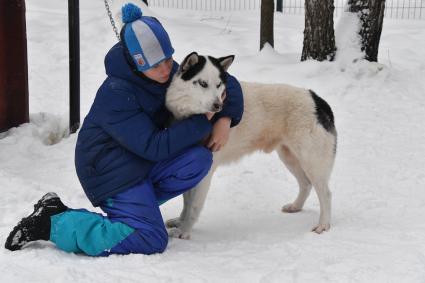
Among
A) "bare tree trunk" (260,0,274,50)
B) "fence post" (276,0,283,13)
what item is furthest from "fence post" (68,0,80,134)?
"fence post" (276,0,283,13)

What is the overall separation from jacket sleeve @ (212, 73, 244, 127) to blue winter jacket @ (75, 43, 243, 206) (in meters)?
0.25

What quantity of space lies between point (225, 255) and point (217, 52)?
4528 mm

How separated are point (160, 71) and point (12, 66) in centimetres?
264

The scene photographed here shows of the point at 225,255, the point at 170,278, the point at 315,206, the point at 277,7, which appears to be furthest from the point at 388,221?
the point at 277,7

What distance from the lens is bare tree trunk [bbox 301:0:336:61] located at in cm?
656

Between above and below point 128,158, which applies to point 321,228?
below

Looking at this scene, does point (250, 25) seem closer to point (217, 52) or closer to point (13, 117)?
point (217, 52)

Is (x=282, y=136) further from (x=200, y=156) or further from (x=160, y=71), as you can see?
(x=160, y=71)

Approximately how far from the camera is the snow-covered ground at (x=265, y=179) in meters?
2.80

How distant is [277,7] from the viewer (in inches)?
447

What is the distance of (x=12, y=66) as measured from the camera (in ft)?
17.5

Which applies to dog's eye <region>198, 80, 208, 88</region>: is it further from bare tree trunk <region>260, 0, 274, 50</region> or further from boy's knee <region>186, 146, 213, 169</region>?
bare tree trunk <region>260, 0, 274, 50</region>

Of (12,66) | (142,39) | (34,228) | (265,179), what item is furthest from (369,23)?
(34,228)

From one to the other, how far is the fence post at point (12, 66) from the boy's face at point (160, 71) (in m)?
2.51
